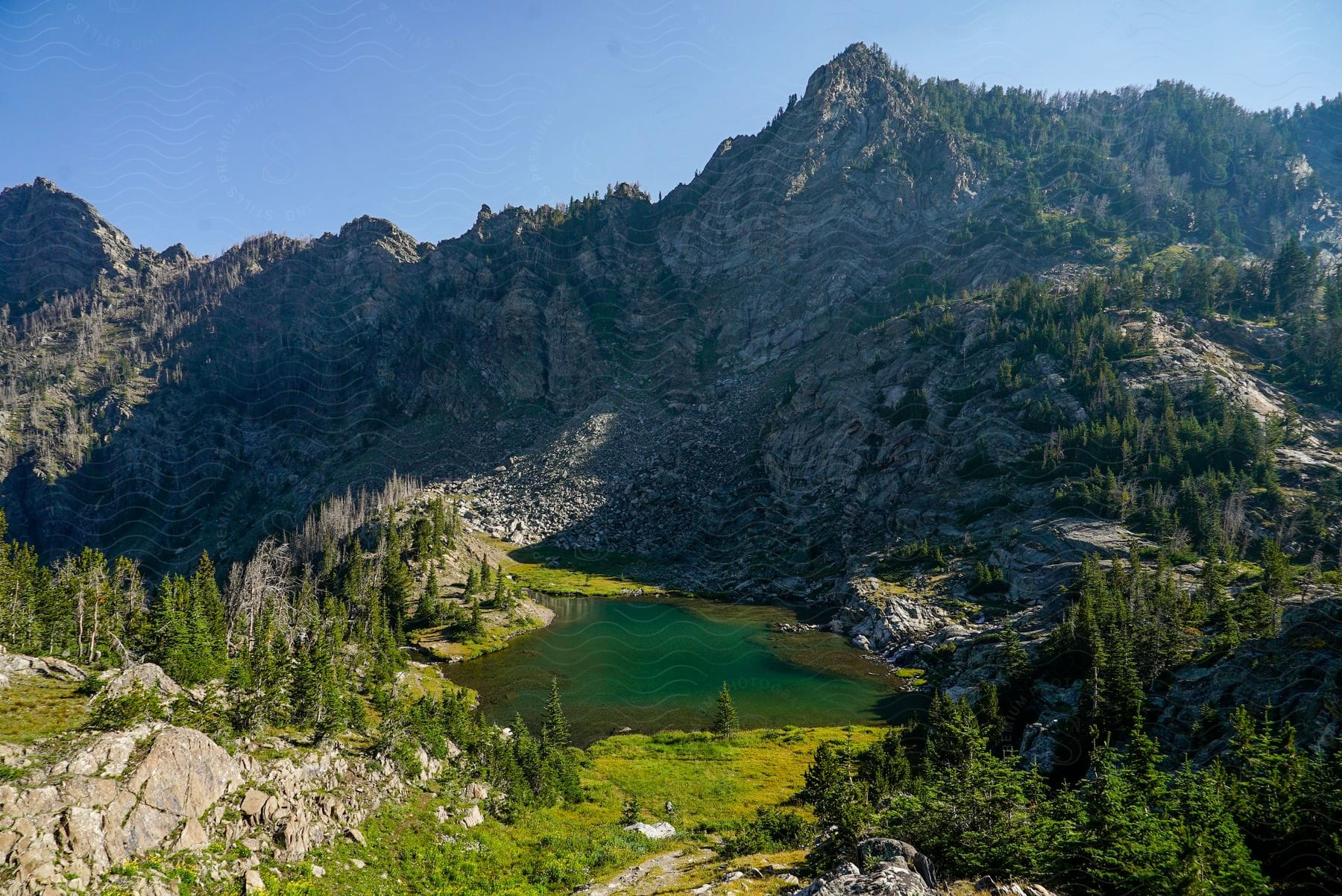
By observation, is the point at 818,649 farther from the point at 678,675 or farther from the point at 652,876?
the point at 652,876

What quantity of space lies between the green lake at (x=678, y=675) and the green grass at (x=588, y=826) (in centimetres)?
712

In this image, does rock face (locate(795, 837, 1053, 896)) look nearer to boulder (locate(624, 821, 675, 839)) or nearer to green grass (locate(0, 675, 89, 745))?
boulder (locate(624, 821, 675, 839))

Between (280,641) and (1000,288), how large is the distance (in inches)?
7490

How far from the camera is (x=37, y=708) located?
73.6ft

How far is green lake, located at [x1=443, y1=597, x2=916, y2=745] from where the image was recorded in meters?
69.2

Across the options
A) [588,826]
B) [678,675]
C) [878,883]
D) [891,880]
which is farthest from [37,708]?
[678,675]

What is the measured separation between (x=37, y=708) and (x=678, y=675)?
70.4 metres

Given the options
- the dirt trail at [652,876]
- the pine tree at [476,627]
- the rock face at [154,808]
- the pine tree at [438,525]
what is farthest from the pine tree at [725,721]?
the pine tree at [438,525]

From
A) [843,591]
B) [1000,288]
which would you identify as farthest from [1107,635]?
[1000,288]

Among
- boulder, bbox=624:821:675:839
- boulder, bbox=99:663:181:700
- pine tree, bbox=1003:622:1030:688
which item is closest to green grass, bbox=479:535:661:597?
pine tree, bbox=1003:622:1030:688

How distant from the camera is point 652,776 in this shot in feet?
167

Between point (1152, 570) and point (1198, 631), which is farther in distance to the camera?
point (1152, 570)

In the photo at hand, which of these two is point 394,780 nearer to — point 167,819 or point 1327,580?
point 167,819

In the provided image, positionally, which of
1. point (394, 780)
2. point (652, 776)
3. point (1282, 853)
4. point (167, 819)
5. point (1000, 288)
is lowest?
point (652, 776)
